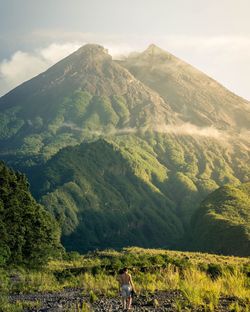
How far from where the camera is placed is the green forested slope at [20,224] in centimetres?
5394

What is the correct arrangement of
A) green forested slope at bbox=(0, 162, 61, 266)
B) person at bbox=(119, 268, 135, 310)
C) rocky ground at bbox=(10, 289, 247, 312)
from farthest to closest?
green forested slope at bbox=(0, 162, 61, 266) → person at bbox=(119, 268, 135, 310) → rocky ground at bbox=(10, 289, 247, 312)

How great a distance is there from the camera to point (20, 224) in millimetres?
56469

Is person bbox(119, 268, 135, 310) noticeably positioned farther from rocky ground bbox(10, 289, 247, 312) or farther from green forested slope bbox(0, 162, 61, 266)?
green forested slope bbox(0, 162, 61, 266)

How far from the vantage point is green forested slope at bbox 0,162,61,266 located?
5394 centimetres

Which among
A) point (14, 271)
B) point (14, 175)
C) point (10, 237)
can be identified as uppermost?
point (14, 175)

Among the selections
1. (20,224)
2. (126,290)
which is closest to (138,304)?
(126,290)

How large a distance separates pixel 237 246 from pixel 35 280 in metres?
148

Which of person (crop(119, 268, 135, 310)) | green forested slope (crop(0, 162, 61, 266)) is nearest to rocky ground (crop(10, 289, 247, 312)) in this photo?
person (crop(119, 268, 135, 310))

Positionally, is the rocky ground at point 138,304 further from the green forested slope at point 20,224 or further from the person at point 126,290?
the green forested slope at point 20,224

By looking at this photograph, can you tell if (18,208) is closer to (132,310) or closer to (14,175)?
(14,175)

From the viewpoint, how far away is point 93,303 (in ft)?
75.3

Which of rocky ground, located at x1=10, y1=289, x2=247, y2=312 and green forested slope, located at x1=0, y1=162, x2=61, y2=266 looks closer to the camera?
rocky ground, located at x1=10, y1=289, x2=247, y2=312

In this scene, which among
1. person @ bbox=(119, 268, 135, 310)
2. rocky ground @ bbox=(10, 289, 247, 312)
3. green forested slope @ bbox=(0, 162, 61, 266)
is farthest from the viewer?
green forested slope @ bbox=(0, 162, 61, 266)

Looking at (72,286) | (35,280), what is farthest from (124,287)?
(35,280)
